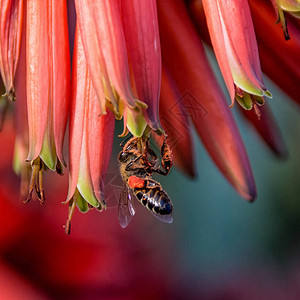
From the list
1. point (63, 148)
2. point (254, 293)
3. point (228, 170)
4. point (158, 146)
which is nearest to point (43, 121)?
point (63, 148)

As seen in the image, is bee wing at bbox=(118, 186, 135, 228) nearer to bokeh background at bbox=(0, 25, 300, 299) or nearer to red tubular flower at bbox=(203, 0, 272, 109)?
bokeh background at bbox=(0, 25, 300, 299)

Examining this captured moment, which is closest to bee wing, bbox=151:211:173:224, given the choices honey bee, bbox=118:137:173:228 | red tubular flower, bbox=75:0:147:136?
honey bee, bbox=118:137:173:228

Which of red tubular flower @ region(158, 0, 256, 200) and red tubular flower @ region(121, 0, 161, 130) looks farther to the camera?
red tubular flower @ region(158, 0, 256, 200)

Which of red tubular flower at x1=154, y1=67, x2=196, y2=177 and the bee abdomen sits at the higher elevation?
red tubular flower at x1=154, y1=67, x2=196, y2=177

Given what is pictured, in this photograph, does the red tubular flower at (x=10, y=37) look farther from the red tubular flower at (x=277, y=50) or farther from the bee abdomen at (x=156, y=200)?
the red tubular flower at (x=277, y=50)

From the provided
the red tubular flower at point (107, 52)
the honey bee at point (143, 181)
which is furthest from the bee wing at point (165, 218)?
the red tubular flower at point (107, 52)

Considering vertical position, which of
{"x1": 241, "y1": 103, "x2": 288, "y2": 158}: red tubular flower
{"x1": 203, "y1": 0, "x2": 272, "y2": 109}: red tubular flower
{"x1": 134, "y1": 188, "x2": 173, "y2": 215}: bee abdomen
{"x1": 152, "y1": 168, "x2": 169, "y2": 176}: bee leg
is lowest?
{"x1": 134, "y1": 188, "x2": 173, "y2": 215}: bee abdomen
